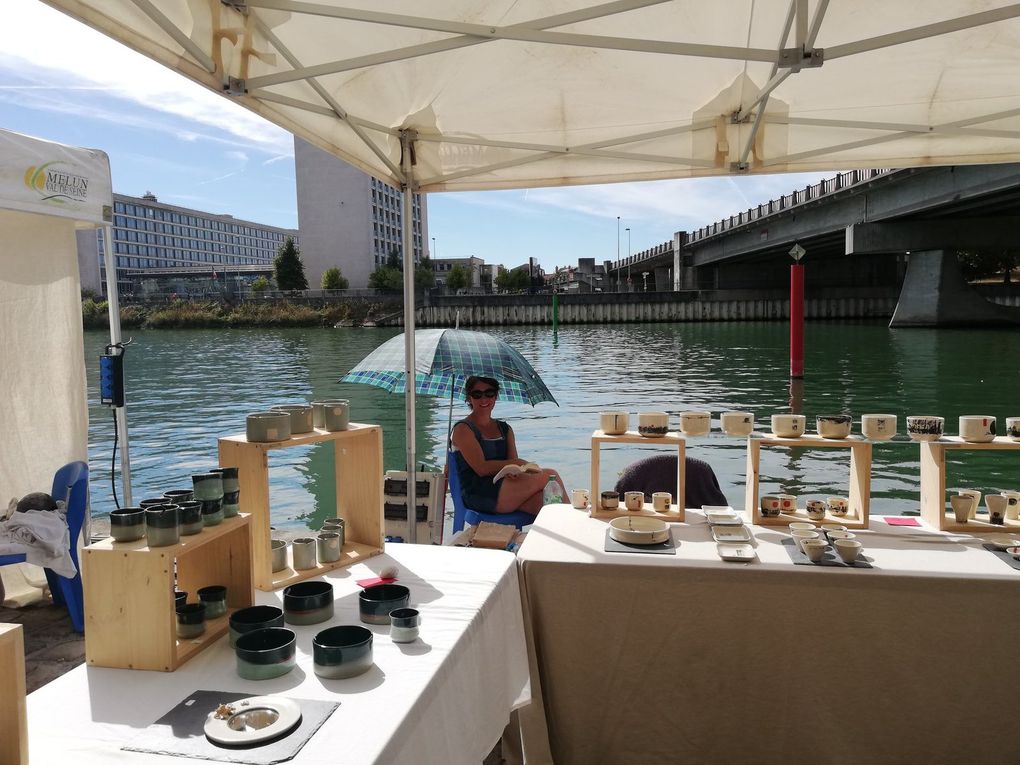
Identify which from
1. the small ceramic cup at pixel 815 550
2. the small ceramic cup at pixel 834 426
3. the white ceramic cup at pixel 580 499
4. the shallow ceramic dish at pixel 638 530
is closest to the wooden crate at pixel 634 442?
the white ceramic cup at pixel 580 499

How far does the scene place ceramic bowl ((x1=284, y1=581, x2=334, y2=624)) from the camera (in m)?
2.25

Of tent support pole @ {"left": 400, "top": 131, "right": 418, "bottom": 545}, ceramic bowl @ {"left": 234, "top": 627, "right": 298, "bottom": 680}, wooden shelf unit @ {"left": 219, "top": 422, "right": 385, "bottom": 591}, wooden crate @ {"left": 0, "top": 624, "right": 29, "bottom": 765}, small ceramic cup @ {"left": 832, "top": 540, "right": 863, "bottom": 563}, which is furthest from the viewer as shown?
tent support pole @ {"left": 400, "top": 131, "right": 418, "bottom": 545}

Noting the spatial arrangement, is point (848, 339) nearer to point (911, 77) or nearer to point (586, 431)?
point (586, 431)

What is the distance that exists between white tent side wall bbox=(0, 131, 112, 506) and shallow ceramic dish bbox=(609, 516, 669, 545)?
3.48m

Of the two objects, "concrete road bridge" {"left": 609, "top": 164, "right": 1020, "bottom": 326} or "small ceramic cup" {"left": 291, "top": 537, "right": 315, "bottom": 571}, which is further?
"concrete road bridge" {"left": 609, "top": 164, "right": 1020, "bottom": 326}

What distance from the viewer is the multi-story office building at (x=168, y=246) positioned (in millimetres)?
100381

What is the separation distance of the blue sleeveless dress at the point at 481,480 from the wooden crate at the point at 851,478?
1.82 metres

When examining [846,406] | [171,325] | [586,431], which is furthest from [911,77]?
[171,325]

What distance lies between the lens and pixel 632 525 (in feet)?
10.5

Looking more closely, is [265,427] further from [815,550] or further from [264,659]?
[815,550]

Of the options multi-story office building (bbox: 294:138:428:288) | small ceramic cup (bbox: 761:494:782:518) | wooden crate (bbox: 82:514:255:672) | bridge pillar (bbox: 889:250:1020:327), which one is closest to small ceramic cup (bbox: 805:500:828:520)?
small ceramic cup (bbox: 761:494:782:518)

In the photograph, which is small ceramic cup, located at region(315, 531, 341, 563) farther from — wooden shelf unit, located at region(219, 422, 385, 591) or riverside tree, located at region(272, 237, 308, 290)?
riverside tree, located at region(272, 237, 308, 290)

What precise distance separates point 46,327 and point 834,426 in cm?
477

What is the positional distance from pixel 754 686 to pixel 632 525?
2.55 ft
